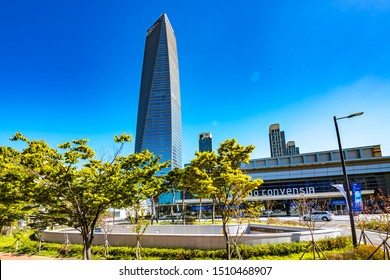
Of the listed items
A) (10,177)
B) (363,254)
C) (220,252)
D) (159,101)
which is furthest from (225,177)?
(159,101)

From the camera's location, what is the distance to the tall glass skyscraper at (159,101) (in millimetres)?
124162

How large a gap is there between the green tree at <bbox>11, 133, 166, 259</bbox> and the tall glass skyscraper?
112m

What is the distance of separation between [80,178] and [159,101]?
117m

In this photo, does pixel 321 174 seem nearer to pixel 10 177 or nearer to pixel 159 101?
pixel 10 177

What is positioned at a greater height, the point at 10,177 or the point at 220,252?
the point at 10,177

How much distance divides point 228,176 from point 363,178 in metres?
41.5

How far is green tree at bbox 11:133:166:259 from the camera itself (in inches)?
353

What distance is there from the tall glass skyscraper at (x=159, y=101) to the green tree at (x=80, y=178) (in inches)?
4391

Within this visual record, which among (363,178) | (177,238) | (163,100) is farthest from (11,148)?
(163,100)

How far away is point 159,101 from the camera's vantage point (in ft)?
409

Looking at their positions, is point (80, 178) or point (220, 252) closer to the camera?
point (80, 178)

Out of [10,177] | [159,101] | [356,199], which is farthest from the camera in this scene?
[159,101]

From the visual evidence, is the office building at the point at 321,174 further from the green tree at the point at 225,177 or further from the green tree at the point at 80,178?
the green tree at the point at 80,178
